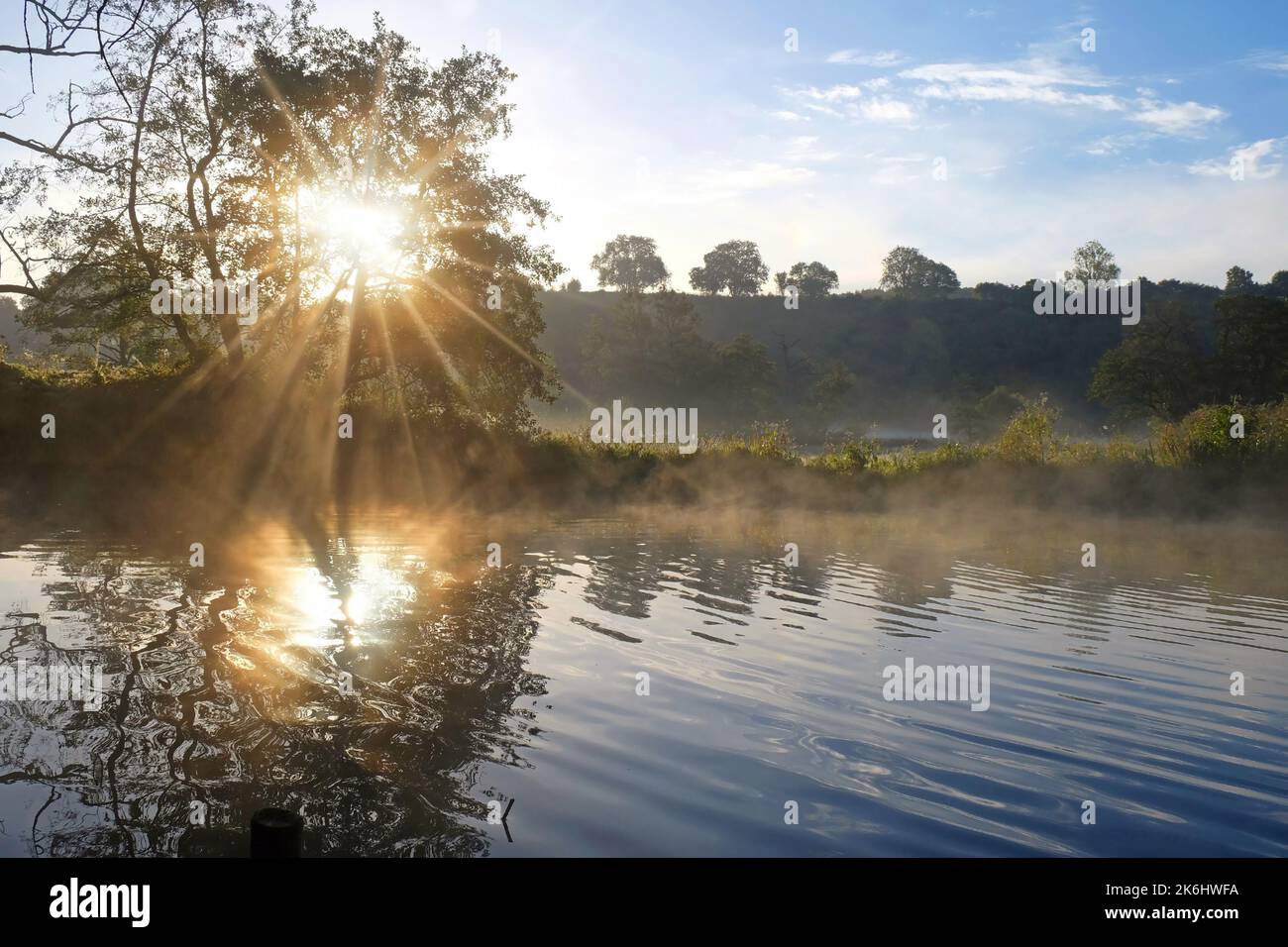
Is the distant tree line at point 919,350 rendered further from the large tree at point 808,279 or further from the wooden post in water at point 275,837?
the wooden post in water at point 275,837

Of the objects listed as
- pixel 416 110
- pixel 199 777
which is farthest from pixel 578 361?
pixel 199 777

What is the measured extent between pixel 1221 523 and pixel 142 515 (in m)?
23.9

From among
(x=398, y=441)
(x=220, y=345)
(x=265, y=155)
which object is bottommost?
(x=398, y=441)

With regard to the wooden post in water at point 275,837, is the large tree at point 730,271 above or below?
above

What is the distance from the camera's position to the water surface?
Result: 17.8 ft

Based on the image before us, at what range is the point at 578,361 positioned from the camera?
3413 inches


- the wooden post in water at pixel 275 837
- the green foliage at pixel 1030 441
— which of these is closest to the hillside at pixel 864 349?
the green foliage at pixel 1030 441

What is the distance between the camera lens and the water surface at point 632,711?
Answer: 542 cm

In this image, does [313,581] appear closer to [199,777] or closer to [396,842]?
[199,777]

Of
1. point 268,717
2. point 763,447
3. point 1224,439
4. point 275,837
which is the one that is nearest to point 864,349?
point 763,447

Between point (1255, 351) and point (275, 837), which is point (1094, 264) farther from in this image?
point (275, 837)

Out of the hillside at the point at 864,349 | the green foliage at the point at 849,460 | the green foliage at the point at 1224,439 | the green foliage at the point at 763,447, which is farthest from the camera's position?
the hillside at the point at 864,349

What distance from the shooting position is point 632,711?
7523 mm
